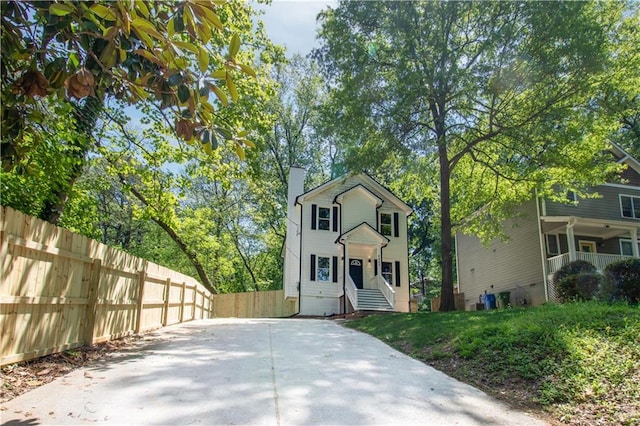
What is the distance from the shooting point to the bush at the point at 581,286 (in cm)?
1141

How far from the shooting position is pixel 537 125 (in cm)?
1421

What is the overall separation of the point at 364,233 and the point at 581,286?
10.7 metres

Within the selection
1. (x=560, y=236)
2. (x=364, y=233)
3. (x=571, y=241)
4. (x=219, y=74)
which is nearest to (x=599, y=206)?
(x=560, y=236)

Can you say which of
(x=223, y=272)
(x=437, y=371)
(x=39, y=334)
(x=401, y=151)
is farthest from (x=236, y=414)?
(x=223, y=272)

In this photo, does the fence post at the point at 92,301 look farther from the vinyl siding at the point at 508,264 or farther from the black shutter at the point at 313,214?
the vinyl siding at the point at 508,264

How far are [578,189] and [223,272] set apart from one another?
22.5m

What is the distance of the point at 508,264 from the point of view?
21797mm

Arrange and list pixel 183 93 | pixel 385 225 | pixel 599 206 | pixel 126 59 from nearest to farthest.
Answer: pixel 183 93 → pixel 126 59 → pixel 599 206 → pixel 385 225

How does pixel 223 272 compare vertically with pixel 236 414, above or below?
above

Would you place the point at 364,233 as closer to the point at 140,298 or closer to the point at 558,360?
the point at 140,298

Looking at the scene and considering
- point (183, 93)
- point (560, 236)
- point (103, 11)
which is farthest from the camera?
point (560, 236)

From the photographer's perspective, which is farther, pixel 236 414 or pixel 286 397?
pixel 286 397

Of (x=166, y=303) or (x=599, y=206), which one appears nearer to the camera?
(x=166, y=303)

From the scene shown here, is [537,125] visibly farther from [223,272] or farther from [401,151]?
[223,272]
